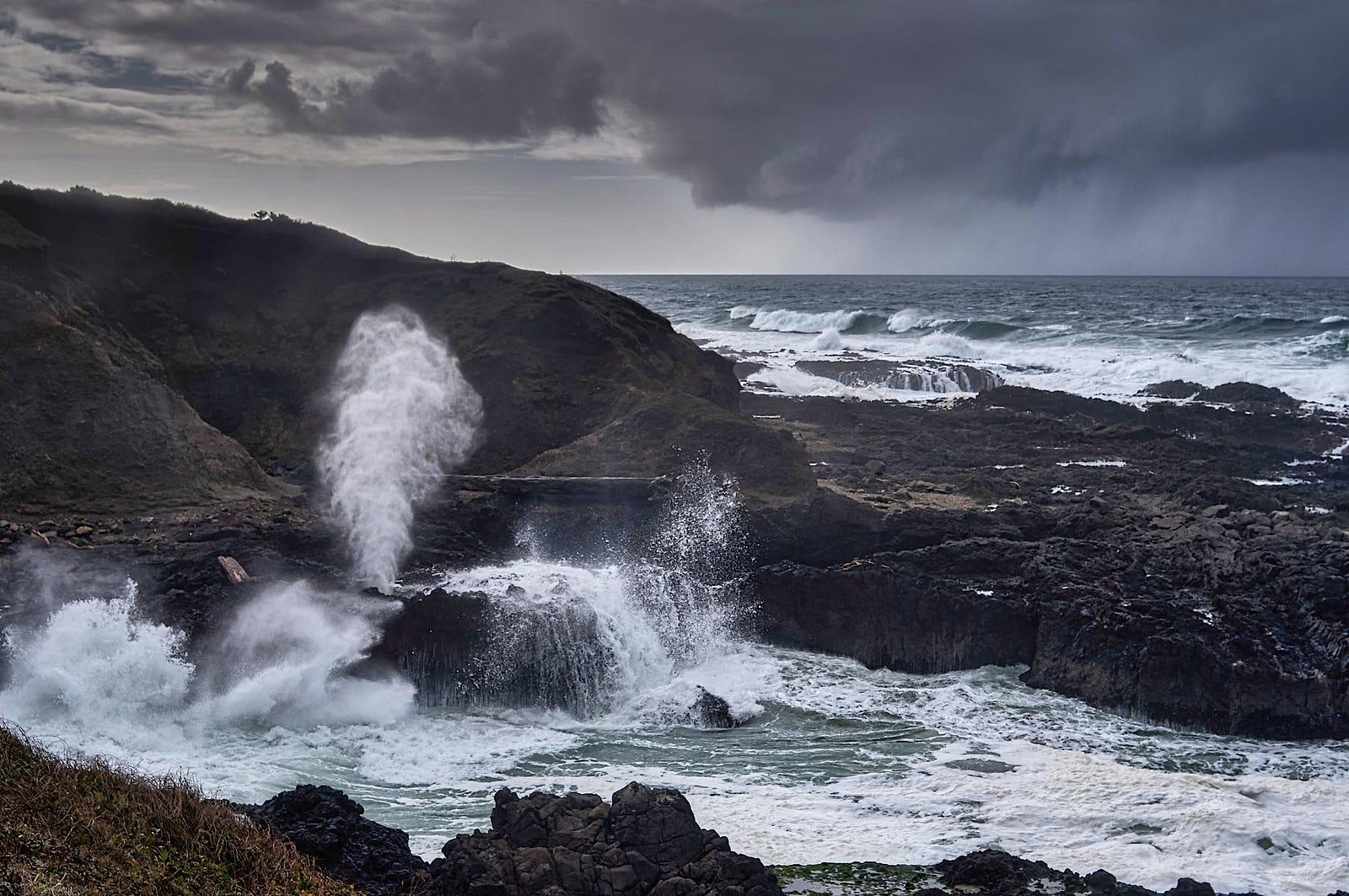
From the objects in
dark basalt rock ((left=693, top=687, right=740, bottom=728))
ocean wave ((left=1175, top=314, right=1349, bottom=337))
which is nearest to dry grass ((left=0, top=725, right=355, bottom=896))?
dark basalt rock ((left=693, top=687, right=740, bottom=728))

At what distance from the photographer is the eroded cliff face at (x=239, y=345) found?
63.1ft

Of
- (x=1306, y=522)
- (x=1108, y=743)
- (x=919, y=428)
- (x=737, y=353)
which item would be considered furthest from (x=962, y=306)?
(x=1108, y=743)

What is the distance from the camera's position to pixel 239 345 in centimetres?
2534

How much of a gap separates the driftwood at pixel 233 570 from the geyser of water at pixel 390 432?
1638mm

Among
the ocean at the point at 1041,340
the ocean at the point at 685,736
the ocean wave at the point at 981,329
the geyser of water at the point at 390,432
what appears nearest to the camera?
the ocean at the point at 685,736

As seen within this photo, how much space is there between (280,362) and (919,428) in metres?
15.8

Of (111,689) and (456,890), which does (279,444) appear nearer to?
(111,689)

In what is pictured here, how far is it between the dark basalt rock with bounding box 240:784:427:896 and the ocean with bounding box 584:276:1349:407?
29.8m

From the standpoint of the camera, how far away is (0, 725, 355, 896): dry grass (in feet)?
23.9

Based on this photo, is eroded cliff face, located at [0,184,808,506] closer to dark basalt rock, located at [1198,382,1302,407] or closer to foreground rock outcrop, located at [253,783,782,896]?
foreground rock outcrop, located at [253,783,782,896]

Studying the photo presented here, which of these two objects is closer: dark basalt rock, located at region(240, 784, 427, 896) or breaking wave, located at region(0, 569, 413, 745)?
dark basalt rock, located at region(240, 784, 427, 896)

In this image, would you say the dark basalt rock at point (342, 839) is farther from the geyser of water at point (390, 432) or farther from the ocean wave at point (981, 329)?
the ocean wave at point (981, 329)

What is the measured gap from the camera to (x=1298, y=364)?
145 ft

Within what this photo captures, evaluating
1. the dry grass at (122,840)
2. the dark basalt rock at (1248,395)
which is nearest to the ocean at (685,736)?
the dry grass at (122,840)
